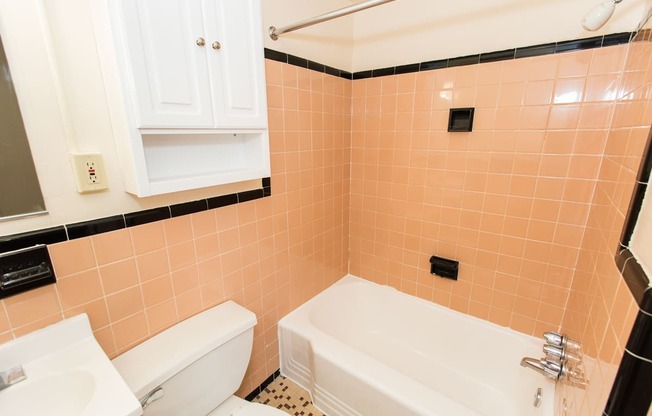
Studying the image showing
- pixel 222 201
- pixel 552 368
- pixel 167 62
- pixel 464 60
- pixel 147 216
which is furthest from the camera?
pixel 464 60

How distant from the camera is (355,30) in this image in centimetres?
185

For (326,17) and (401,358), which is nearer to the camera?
(326,17)

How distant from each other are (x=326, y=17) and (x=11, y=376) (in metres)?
1.62

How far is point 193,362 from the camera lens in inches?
41.4

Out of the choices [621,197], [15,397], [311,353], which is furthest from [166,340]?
[621,197]

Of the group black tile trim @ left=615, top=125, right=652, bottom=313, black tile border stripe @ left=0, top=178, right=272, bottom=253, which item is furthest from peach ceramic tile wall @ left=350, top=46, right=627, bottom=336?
black tile border stripe @ left=0, top=178, right=272, bottom=253

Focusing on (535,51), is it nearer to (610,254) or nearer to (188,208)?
(610,254)

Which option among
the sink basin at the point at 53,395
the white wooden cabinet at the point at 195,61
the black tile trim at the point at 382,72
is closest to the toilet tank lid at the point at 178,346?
the sink basin at the point at 53,395

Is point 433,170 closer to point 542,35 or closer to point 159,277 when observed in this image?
point 542,35

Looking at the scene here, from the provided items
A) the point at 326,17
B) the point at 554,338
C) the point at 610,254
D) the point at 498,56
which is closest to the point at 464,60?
the point at 498,56

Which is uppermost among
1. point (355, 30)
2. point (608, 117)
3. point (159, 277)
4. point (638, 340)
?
point (355, 30)

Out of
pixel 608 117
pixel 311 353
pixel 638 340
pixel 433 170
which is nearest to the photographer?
pixel 638 340

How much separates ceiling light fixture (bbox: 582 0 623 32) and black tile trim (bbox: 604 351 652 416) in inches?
43.7

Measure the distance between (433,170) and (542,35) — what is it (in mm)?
793
